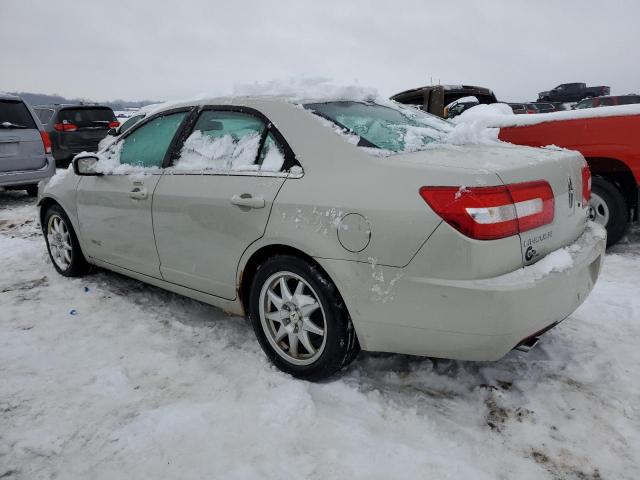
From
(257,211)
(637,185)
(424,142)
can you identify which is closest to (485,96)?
(637,185)

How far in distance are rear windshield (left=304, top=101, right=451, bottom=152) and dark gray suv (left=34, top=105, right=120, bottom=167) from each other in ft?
33.2

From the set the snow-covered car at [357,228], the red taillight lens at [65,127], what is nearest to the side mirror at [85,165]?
the snow-covered car at [357,228]

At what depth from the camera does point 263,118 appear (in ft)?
8.76

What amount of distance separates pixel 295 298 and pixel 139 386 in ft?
3.13

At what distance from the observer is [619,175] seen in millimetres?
4426

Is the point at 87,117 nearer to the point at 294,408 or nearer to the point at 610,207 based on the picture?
the point at 610,207

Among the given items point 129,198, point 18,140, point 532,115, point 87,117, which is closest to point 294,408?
point 129,198

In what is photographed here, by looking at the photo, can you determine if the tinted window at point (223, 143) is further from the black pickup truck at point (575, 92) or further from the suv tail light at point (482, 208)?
the black pickup truck at point (575, 92)

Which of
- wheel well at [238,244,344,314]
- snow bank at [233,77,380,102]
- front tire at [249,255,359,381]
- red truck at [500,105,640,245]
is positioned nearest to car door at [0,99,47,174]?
snow bank at [233,77,380,102]

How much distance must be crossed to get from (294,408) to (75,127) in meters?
11.0

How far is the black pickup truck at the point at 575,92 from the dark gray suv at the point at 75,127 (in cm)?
2741

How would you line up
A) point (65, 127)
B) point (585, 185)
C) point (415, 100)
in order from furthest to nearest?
point (65, 127) → point (415, 100) → point (585, 185)

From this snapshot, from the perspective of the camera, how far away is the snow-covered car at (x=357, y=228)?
6.52 feet

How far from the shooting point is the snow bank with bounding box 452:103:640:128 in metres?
4.16
